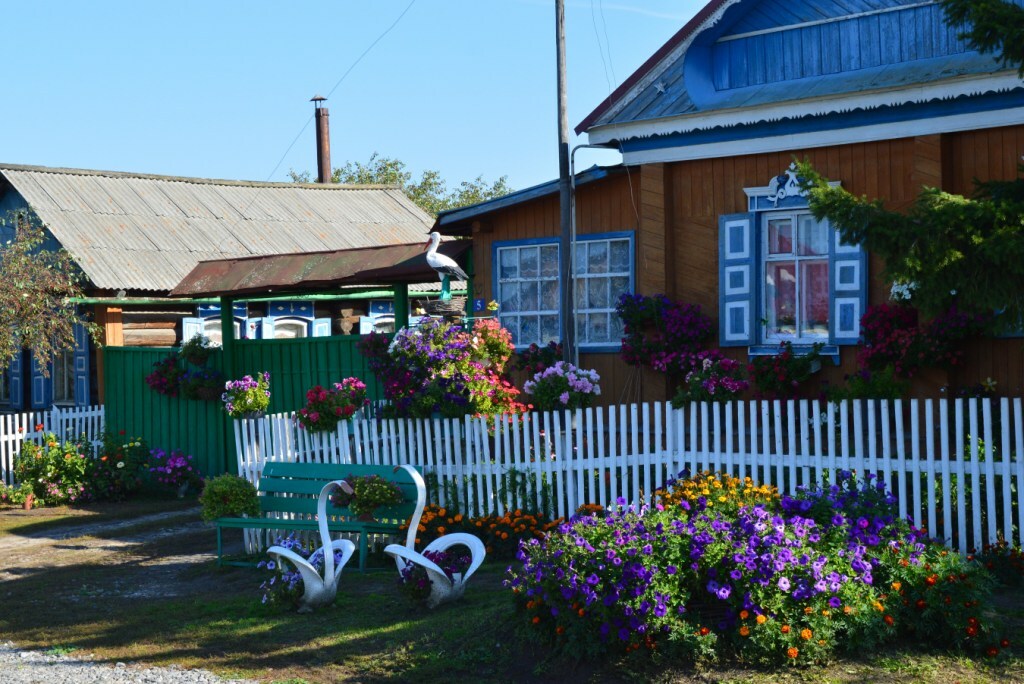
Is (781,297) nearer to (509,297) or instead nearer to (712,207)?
(712,207)

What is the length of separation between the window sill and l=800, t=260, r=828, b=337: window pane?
0.16 m

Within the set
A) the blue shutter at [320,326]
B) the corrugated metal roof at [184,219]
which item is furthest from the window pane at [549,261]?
the corrugated metal roof at [184,219]

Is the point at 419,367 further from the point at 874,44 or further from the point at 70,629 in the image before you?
the point at 874,44

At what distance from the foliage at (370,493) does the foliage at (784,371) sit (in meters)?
3.71

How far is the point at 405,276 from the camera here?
44.3 ft

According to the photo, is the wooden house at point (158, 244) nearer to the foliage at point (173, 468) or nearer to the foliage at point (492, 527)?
the foliage at point (173, 468)

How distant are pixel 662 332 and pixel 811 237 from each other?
1696mm

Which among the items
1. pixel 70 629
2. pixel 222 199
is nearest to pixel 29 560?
pixel 70 629

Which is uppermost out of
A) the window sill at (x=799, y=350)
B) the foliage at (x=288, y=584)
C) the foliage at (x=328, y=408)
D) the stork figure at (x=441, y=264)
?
the stork figure at (x=441, y=264)

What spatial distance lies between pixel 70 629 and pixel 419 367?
143 inches

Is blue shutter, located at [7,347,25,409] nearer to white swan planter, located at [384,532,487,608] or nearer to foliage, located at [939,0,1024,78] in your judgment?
white swan planter, located at [384,532,487,608]

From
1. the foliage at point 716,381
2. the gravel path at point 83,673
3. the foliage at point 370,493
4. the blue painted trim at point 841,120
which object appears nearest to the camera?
the gravel path at point 83,673

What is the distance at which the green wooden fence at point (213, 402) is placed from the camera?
14.5 m

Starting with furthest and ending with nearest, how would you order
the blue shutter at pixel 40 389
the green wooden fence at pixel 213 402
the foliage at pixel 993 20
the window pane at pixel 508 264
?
the blue shutter at pixel 40 389, the green wooden fence at pixel 213 402, the window pane at pixel 508 264, the foliage at pixel 993 20
